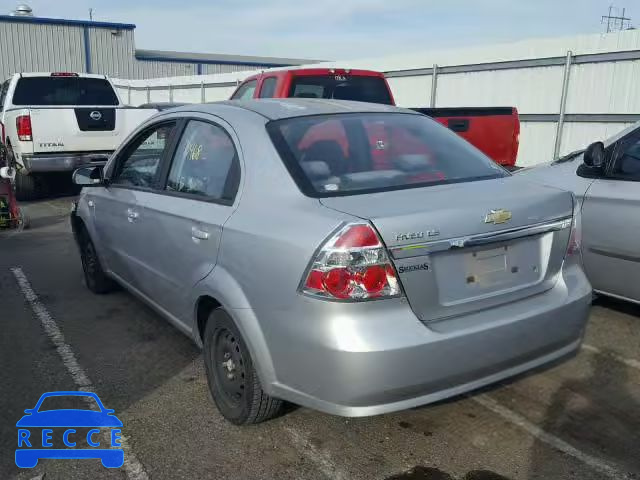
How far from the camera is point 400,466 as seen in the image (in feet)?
9.31

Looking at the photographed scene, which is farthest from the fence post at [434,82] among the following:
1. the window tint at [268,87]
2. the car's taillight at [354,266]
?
the car's taillight at [354,266]

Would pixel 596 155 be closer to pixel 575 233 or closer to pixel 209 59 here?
pixel 575 233

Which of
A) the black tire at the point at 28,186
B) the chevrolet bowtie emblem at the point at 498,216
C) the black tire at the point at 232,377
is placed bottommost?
the black tire at the point at 28,186

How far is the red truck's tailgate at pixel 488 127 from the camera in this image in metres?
6.93

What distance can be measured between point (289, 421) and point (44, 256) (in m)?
4.68

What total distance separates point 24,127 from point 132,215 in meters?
6.39

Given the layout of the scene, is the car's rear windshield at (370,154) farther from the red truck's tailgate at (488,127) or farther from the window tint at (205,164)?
the red truck's tailgate at (488,127)

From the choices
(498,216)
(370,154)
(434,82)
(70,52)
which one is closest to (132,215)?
(370,154)

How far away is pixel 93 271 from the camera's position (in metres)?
5.23

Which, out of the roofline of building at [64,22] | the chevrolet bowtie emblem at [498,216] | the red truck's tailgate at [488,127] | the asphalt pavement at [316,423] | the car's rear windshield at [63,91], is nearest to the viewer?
the chevrolet bowtie emblem at [498,216]

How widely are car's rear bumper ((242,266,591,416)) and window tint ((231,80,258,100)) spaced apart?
19.6 feet

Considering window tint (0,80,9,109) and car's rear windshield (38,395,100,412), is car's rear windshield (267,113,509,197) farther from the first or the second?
window tint (0,80,9,109)

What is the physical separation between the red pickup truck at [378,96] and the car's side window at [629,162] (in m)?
2.51

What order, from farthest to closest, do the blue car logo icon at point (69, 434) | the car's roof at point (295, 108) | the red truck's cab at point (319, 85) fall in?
the red truck's cab at point (319, 85)
the car's roof at point (295, 108)
the blue car logo icon at point (69, 434)
